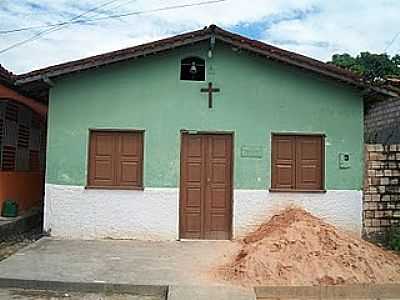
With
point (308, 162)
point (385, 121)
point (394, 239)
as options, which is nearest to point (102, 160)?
point (308, 162)

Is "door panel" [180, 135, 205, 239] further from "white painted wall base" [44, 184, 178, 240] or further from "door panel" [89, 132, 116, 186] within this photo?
"door panel" [89, 132, 116, 186]

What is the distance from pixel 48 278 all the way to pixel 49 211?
12.2ft

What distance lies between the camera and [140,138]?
11227mm

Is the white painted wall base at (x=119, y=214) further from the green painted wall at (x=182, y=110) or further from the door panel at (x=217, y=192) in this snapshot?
the door panel at (x=217, y=192)

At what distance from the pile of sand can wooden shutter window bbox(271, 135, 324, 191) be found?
1.65 metres

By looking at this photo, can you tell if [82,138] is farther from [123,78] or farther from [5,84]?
[5,84]

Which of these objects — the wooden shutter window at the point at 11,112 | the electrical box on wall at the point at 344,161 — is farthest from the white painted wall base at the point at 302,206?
the wooden shutter window at the point at 11,112

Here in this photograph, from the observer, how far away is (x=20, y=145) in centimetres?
1422

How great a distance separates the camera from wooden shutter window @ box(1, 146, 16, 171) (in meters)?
13.1

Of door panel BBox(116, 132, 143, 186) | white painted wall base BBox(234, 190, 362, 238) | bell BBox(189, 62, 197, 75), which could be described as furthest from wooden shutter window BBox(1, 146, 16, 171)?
white painted wall base BBox(234, 190, 362, 238)

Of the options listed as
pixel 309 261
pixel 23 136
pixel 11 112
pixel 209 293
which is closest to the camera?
pixel 209 293

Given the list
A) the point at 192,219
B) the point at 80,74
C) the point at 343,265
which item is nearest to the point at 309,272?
the point at 343,265

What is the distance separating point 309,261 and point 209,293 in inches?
77.2

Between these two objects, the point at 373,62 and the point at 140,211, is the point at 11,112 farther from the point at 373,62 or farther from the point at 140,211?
Answer: the point at 373,62
